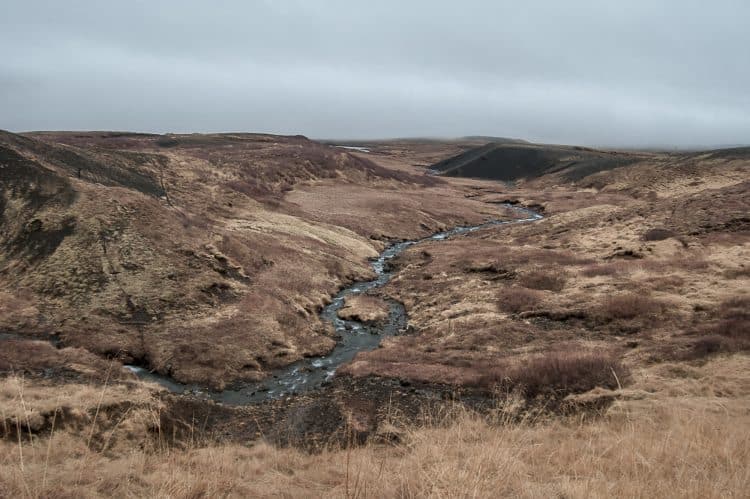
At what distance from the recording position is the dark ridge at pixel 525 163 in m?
118

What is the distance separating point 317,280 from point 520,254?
61.5 ft

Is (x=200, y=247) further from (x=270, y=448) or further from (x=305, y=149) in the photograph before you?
(x=305, y=149)

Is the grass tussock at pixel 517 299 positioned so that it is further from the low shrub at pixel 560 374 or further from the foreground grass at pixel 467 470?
the foreground grass at pixel 467 470

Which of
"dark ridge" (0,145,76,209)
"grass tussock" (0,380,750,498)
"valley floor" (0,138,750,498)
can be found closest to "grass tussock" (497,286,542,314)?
"valley floor" (0,138,750,498)

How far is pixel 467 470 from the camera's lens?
6.85m

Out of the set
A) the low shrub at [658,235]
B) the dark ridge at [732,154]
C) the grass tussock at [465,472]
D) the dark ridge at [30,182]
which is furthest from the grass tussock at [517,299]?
the dark ridge at [732,154]

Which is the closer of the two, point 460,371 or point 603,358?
point 603,358

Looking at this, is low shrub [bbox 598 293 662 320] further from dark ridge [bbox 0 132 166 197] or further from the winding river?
dark ridge [bbox 0 132 166 197]

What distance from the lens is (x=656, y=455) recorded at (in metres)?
7.48

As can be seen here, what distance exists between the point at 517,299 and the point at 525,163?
125 meters

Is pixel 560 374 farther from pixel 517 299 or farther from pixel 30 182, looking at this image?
pixel 30 182

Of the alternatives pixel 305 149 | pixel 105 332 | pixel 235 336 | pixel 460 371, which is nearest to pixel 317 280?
pixel 235 336

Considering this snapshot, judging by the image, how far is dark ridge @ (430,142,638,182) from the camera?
11831 cm

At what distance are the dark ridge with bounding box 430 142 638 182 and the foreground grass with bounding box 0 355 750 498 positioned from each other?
381 feet
